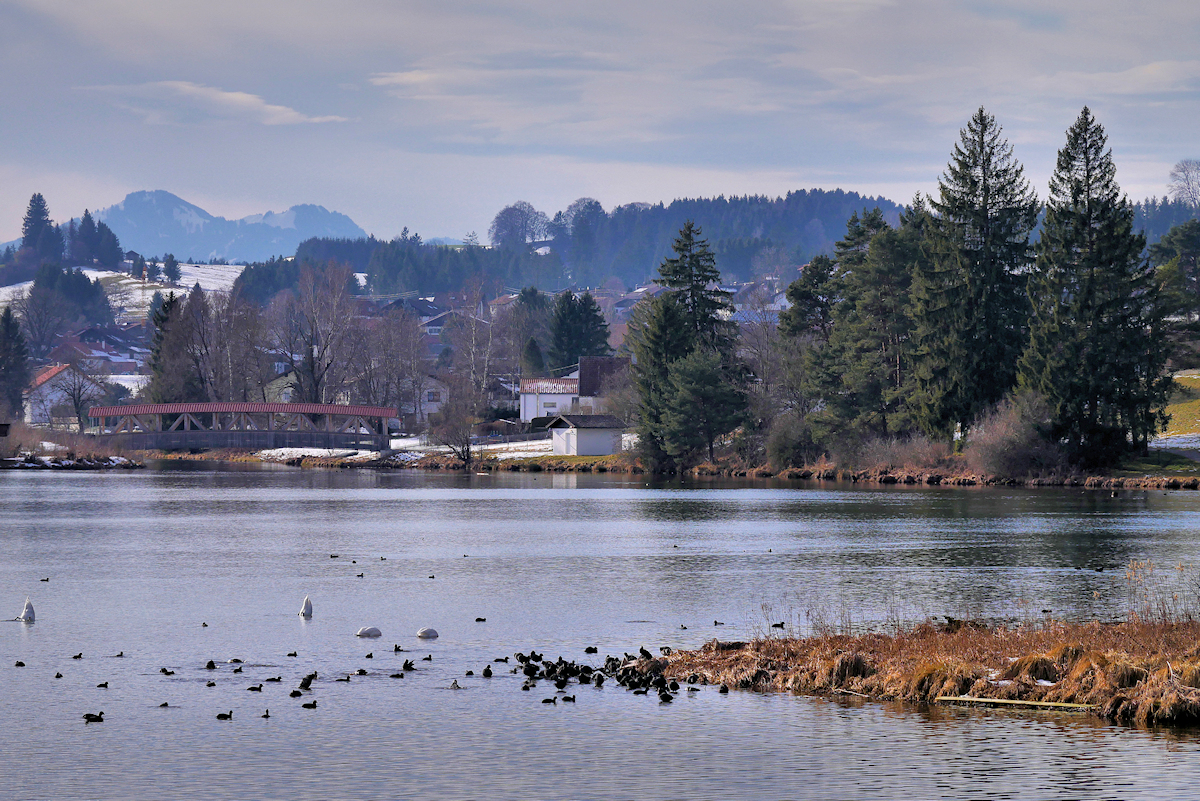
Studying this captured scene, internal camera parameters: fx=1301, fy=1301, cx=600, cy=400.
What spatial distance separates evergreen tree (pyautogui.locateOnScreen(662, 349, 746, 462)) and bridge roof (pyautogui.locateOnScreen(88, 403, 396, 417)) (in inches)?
1820

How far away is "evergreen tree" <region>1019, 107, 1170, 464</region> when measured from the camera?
73.6 metres

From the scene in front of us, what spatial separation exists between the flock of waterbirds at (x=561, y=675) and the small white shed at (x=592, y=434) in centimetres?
8892

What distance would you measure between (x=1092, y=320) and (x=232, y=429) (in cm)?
8835

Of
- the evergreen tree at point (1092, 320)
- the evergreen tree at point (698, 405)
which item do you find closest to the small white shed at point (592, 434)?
the evergreen tree at point (698, 405)

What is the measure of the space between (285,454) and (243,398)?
1451 centimetres

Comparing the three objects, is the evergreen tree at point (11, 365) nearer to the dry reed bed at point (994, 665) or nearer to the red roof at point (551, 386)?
the red roof at point (551, 386)

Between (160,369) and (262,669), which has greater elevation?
(160,369)

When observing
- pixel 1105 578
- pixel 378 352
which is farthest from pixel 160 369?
pixel 1105 578

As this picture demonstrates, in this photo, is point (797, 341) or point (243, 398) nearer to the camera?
point (797, 341)

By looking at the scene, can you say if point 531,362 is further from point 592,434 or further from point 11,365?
point 11,365

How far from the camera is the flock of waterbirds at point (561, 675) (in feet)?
66.3

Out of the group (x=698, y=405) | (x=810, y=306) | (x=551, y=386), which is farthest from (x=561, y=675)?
(x=551, y=386)

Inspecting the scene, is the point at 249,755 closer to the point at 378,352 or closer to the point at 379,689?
the point at 379,689

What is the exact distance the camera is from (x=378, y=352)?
164125 mm
